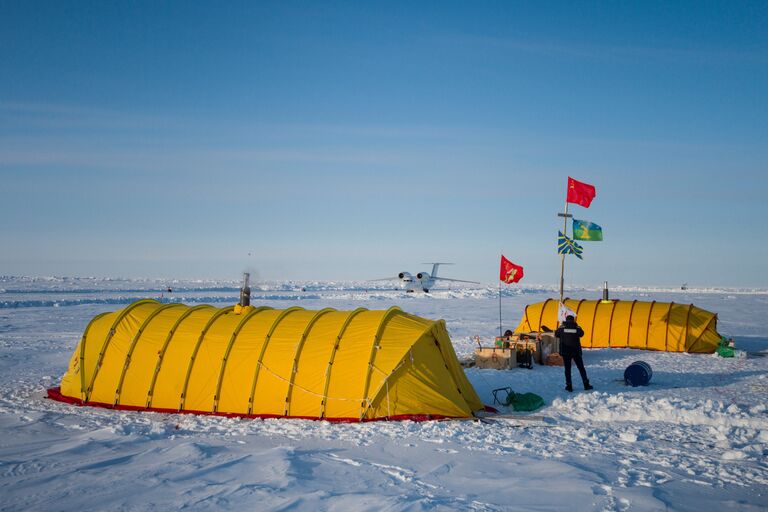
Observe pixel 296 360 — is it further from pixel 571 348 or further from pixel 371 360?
pixel 571 348

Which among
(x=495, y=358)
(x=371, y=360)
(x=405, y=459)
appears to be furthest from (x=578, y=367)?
(x=405, y=459)

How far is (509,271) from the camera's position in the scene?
85.8 ft

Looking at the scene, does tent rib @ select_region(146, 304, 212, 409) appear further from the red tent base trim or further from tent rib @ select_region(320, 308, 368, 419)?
tent rib @ select_region(320, 308, 368, 419)

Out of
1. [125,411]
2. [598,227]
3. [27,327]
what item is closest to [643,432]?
[125,411]

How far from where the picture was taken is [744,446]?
11.2 m

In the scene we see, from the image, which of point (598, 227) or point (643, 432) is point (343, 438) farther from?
point (598, 227)

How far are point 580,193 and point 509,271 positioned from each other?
575 cm

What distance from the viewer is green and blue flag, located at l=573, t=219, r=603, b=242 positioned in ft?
94.3

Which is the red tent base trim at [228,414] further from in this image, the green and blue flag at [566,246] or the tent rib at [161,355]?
the green and blue flag at [566,246]

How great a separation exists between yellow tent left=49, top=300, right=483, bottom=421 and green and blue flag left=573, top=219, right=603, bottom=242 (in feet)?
53.5

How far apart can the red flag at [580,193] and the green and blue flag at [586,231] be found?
128 cm

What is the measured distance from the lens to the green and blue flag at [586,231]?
2873 centimetres

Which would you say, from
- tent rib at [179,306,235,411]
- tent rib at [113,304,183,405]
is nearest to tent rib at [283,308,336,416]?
tent rib at [179,306,235,411]

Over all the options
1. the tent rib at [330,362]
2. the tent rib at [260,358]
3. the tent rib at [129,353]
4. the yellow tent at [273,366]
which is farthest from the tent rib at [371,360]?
the tent rib at [129,353]
